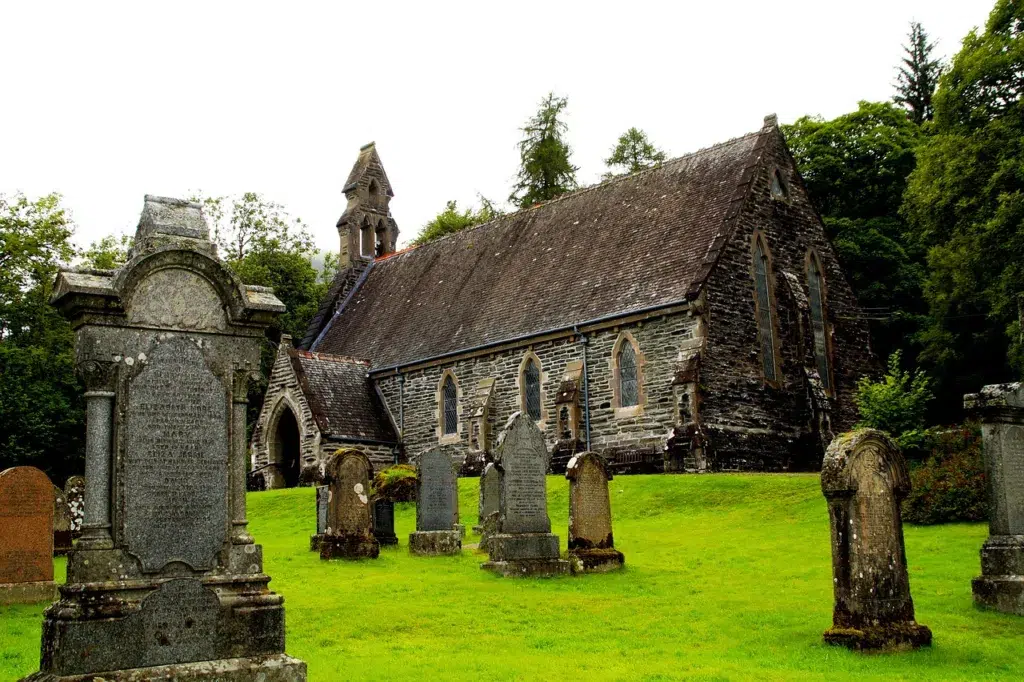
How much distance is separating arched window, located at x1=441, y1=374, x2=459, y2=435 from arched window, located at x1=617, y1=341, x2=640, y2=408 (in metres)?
6.55

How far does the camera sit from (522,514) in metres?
16.3

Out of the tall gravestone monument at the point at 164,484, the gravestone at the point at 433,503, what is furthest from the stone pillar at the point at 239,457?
the gravestone at the point at 433,503

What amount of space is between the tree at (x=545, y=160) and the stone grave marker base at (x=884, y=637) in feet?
160

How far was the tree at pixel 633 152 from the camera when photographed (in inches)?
2333

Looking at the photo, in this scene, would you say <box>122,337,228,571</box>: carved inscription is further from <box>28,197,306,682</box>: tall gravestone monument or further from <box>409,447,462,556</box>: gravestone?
<box>409,447,462,556</box>: gravestone

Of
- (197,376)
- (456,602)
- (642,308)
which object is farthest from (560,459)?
(197,376)

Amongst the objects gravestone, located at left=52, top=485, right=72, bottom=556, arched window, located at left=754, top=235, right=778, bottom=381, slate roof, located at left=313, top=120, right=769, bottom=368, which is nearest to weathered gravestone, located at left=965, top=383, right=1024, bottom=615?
gravestone, located at left=52, top=485, right=72, bottom=556

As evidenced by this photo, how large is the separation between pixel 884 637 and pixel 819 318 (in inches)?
903

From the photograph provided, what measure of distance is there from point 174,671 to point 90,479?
159cm

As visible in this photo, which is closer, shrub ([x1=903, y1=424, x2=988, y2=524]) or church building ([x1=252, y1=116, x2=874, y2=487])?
shrub ([x1=903, y1=424, x2=988, y2=524])

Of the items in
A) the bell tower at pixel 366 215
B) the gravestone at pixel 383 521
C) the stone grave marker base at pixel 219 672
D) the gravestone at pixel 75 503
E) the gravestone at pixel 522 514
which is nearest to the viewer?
the stone grave marker base at pixel 219 672

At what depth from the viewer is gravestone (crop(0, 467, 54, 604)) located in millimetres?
13812

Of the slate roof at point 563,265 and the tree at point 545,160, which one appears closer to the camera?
the slate roof at point 563,265

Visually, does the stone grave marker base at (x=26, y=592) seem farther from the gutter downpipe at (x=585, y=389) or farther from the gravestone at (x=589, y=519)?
the gutter downpipe at (x=585, y=389)
